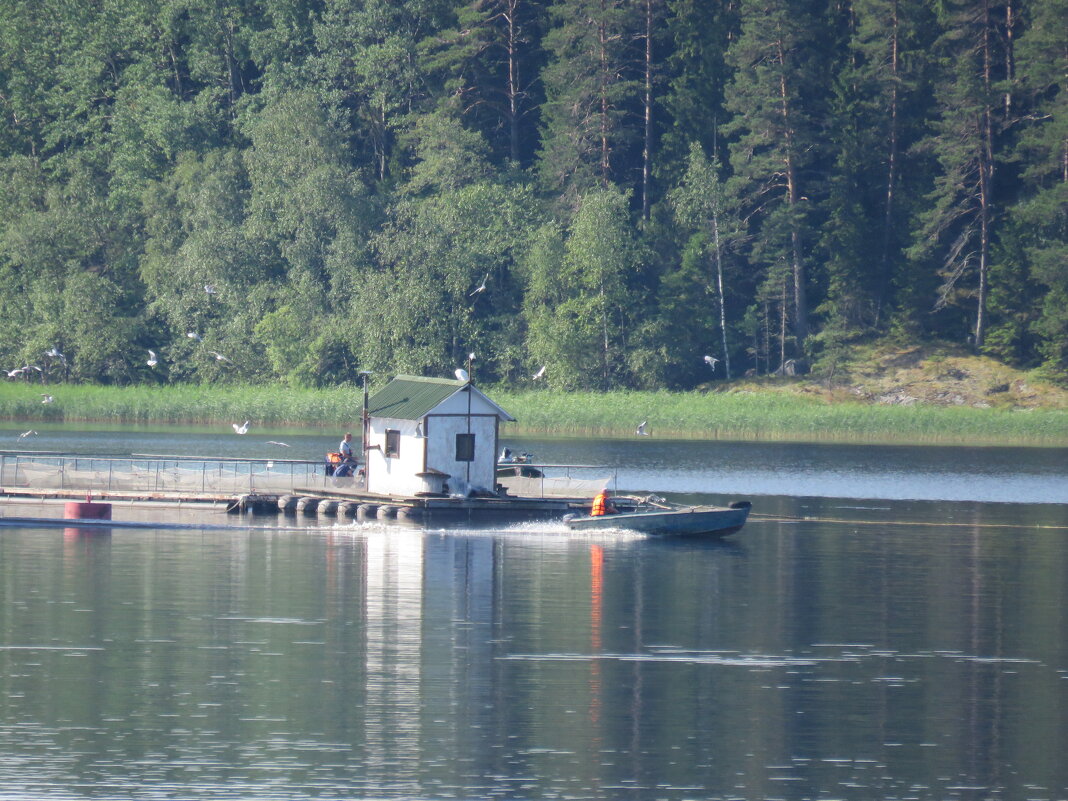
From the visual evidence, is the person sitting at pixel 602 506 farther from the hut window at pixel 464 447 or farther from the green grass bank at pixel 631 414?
the green grass bank at pixel 631 414

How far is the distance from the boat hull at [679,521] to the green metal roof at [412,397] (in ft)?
16.9

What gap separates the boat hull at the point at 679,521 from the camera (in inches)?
2105

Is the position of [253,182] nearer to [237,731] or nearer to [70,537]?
[70,537]

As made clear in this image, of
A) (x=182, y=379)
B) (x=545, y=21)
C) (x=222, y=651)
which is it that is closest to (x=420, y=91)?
(x=545, y=21)

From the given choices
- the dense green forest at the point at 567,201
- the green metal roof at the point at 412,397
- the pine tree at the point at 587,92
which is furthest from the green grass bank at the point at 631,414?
the green metal roof at the point at 412,397

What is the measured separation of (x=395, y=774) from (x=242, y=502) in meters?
34.1

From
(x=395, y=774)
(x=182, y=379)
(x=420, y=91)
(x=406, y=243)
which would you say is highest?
(x=420, y=91)

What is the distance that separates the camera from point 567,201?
122062mm

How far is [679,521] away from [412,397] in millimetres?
10274

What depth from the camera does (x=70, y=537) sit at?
53.4m

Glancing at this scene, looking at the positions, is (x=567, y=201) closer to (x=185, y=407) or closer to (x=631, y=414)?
(x=631, y=414)

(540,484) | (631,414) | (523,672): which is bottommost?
(523,672)

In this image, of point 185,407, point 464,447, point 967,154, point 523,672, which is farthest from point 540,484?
point 967,154

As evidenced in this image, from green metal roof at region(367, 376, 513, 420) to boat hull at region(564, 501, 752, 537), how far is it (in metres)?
5.15
